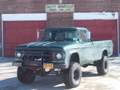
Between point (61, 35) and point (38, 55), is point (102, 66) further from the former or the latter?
point (38, 55)

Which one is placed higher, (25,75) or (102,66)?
(102,66)

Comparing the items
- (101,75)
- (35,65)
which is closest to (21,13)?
(101,75)

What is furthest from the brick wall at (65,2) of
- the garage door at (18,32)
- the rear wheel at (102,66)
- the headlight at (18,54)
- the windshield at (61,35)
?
the headlight at (18,54)

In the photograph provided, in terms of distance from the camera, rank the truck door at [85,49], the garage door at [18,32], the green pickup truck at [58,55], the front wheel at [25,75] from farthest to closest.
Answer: the garage door at [18,32] < the truck door at [85,49] < the front wheel at [25,75] < the green pickup truck at [58,55]

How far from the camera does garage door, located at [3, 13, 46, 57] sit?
16.9m

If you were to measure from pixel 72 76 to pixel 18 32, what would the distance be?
11.0 meters

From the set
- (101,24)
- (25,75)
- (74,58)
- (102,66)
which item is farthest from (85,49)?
(101,24)

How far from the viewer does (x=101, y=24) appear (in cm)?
1681

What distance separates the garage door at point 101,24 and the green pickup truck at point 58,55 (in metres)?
8.27

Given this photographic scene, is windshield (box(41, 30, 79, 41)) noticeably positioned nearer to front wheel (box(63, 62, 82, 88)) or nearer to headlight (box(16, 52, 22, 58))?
front wheel (box(63, 62, 82, 88))

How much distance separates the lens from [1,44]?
55.7ft

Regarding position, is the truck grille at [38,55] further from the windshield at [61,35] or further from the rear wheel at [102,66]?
the rear wheel at [102,66]

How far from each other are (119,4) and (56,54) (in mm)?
11820

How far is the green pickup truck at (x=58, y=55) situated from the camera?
6.62m
